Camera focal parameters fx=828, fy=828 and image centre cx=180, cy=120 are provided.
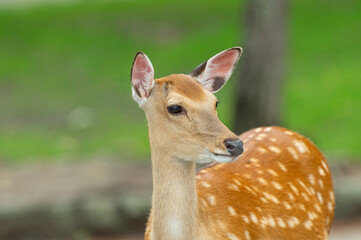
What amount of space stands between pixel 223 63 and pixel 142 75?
0.57 metres

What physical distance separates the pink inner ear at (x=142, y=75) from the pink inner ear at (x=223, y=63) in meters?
0.43

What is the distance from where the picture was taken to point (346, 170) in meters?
9.70

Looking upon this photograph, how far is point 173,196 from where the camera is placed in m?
4.76

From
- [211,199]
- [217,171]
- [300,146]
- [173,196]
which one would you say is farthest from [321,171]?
[173,196]

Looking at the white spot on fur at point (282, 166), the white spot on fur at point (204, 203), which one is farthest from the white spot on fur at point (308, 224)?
the white spot on fur at point (204, 203)

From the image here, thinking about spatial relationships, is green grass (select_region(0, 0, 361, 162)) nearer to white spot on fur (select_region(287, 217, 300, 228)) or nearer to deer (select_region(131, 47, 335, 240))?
deer (select_region(131, 47, 335, 240))

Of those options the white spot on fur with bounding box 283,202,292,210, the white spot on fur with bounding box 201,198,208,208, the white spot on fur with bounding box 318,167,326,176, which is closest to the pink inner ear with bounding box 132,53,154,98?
the white spot on fur with bounding box 201,198,208,208

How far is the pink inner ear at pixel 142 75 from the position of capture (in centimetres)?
474

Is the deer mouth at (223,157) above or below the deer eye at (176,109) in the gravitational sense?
below

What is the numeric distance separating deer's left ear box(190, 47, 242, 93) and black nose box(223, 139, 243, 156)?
2.25 feet

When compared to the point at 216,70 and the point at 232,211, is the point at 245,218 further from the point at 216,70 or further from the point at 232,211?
the point at 216,70

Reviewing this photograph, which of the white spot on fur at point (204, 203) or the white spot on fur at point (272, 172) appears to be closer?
the white spot on fur at point (204, 203)

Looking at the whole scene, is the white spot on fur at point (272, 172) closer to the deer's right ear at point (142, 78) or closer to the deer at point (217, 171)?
the deer at point (217, 171)

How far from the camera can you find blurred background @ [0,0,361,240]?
8.79 m
